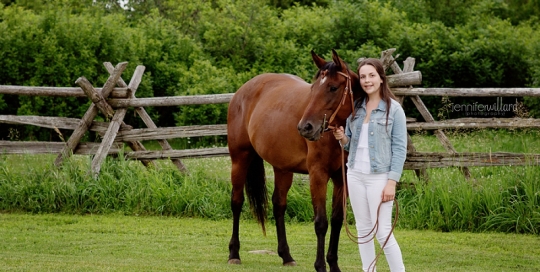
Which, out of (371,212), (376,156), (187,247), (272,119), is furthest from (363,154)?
(187,247)

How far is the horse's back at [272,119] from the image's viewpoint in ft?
20.9

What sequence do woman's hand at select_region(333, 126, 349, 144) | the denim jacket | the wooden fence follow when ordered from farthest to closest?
the wooden fence → woman's hand at select_region(333, 126, 349, 144) → the denim jacket

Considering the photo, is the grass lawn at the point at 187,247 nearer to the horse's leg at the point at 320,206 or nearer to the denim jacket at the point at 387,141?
the horse's leg at the point at 320,206

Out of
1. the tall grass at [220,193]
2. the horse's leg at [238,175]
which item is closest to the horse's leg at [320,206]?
the horse's leg at [238,175]

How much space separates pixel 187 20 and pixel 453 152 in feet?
41.1

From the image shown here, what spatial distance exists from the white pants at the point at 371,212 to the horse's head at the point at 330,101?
1.35ft

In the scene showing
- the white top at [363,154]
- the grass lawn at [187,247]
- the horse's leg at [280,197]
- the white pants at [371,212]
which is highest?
the white top at [363,154]

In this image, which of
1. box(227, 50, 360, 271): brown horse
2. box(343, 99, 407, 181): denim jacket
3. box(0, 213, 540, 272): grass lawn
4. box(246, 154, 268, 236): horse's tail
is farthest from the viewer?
box(246, 154, 268, 236): horse's tail

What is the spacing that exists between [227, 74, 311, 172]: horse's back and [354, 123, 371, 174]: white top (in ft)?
4.19

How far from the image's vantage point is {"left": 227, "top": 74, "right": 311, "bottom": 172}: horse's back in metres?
6.38

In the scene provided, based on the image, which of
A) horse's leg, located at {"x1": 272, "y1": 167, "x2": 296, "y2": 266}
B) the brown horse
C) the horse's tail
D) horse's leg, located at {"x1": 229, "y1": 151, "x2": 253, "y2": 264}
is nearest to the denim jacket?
the brown horse

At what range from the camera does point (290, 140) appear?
639cm

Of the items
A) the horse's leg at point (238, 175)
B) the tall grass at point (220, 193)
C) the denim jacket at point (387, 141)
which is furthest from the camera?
the tall grass at point (220, 193)

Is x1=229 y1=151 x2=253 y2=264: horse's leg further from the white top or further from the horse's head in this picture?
the white top
